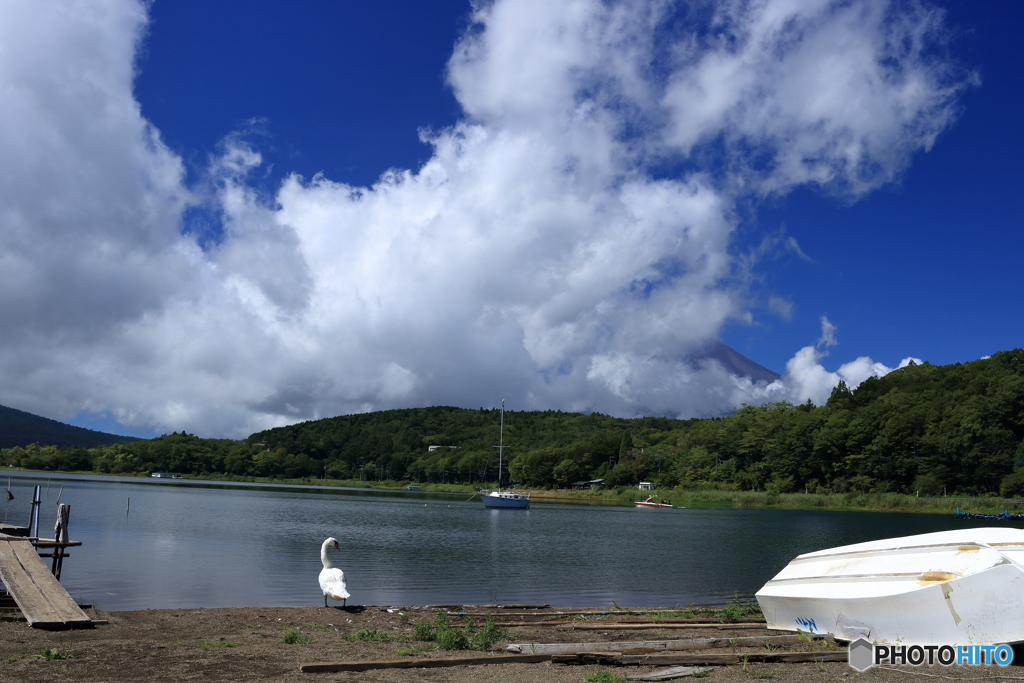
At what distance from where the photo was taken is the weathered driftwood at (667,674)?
31.9 feet

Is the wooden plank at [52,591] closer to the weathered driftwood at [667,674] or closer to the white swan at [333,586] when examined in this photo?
the white swan at [333,586]

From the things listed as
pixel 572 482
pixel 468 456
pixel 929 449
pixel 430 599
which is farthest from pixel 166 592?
pixel 468 456

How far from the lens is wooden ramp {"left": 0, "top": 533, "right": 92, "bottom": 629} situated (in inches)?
542

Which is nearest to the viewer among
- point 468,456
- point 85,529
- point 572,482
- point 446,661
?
point 446,661

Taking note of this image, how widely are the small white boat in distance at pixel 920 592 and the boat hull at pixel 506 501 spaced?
75251mm

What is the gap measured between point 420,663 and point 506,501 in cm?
8011

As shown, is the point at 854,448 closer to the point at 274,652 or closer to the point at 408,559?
the point at 408,559

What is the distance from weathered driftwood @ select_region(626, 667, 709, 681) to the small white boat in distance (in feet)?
13.2

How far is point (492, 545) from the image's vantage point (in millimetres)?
41469

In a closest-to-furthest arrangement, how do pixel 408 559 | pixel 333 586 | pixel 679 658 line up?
pixel 679 658, pixel 333 586, pixel 408 559

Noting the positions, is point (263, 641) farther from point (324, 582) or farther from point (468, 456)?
point (468, 456)

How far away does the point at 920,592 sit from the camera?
11547 mm

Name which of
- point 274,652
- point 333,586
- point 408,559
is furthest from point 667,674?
point 408,559

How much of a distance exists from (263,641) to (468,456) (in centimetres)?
17188
